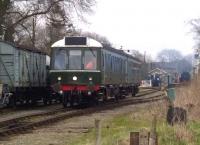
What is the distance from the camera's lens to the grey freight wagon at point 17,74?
2805cm

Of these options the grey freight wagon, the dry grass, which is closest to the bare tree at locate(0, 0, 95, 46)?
the grey freight wagon

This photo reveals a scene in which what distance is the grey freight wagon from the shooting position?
28.1m

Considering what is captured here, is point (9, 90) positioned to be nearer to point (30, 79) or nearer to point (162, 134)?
point (30, 79)

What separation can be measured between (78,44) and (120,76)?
23.2 ft

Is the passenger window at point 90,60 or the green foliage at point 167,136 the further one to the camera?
the passenger window at point 90,60

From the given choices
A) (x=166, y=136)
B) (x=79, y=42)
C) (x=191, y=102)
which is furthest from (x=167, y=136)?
(x=79, y=42)

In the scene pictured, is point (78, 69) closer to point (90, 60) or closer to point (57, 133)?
point (90, 60)

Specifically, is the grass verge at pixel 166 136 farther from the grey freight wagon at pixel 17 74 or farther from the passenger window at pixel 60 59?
the grey freight wagon at pixel 17 74

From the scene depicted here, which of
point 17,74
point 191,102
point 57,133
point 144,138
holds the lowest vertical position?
point 57,133

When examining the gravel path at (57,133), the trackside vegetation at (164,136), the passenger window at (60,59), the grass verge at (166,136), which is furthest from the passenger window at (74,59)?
the grass verge at (166,136)

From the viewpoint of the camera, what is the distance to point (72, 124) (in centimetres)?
1927

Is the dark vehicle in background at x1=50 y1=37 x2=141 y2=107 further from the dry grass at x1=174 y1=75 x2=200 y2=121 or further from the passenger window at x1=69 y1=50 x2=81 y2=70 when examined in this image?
the dry grass at x1=174 y1=75 x2=200 y2=121

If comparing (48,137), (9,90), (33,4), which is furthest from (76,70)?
(33,4)

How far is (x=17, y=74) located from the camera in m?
28.5
